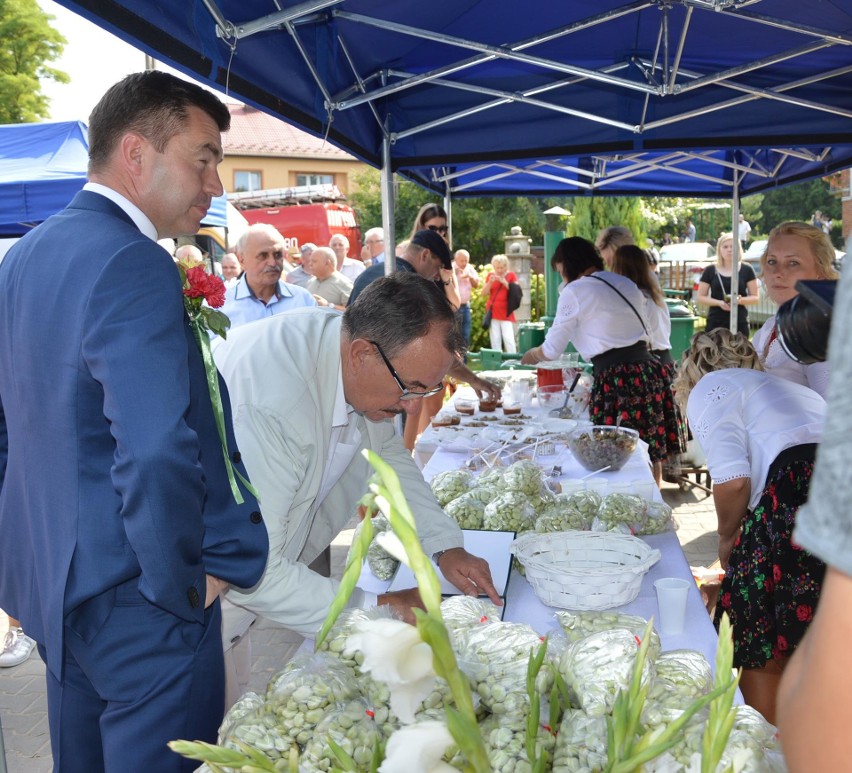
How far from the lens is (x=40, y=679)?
362 centimetres

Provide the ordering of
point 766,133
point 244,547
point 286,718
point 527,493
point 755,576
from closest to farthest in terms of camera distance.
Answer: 1. point 286,718
2. point 244,547
3. point 755,576
4. point 527,493
5. point 766,133

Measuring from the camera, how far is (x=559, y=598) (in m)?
1.80

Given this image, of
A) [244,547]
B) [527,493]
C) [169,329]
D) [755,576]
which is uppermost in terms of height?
[169,329]

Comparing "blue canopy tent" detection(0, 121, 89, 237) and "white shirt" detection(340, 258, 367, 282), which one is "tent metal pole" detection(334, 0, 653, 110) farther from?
"white shirt" detection(340, 258, 367, 282)

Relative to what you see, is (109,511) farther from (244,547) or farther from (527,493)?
(527,493)

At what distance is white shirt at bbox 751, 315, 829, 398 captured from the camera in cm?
283

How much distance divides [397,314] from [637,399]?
3.27 m

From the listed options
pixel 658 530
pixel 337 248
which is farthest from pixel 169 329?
pixel 337 248

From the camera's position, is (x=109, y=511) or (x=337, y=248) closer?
(x=109, y=511)

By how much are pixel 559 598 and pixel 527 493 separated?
721 millimetres

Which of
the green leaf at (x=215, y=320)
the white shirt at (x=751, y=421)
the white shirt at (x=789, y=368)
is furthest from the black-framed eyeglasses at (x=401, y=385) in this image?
the white shirt at (x=789, y=368)

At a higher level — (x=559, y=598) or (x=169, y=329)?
(x=169, y=329)

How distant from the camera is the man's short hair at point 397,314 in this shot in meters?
1.80

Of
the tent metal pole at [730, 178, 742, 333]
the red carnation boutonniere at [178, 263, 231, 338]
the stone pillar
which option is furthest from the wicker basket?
the stone pillar
